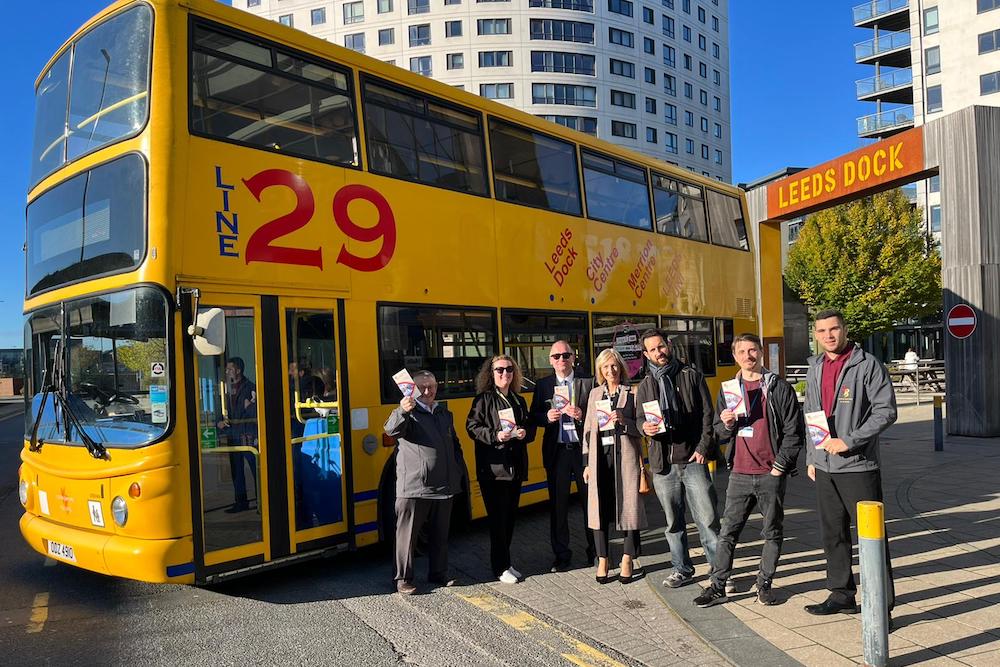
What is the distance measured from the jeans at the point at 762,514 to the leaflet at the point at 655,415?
23.3 inches

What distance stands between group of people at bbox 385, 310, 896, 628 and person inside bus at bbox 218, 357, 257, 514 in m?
1.04

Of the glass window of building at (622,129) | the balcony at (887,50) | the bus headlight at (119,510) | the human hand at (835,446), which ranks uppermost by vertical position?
the balcony at (887,50)

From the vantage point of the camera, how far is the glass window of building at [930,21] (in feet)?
157

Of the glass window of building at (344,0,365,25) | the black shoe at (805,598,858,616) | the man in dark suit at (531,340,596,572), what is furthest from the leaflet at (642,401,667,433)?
the glass window of building at (344,0,365,25)

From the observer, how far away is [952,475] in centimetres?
1018

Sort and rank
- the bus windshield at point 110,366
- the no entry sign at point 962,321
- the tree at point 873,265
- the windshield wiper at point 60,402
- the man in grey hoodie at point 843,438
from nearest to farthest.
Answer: the man in grey hoodie at point 843,438, the bus windshield at point 110,366, the windshield wiper at point 60,402, the no entry sign at point 962,321, the tree at point 873,265

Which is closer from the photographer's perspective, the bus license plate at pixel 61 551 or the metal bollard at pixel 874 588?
the metal bollard at pixel 874 588

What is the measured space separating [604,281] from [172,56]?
17.6ft

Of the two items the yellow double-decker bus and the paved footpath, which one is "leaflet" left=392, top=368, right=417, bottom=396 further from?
the paved footpath

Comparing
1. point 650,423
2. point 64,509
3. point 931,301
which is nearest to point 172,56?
point 64,509

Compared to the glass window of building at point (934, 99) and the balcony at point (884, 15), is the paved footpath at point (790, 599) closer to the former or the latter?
the glass window of building at point (934, 99)

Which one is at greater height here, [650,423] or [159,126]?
[159,126]

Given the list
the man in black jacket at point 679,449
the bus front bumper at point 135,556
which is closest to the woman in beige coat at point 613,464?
the man in black jacket at point 679,449

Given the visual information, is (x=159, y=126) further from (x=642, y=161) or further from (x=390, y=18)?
(x=390, y=18)
